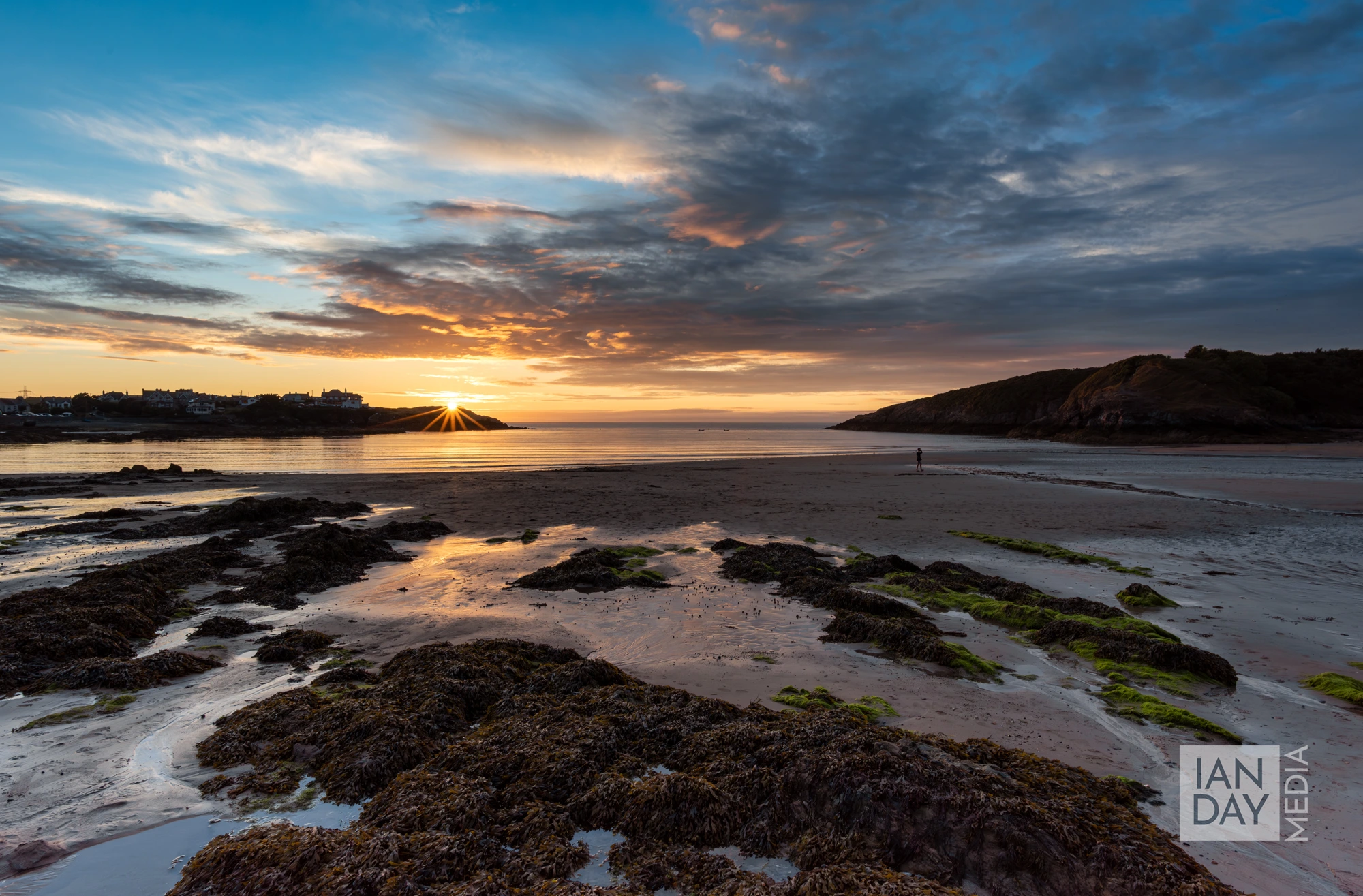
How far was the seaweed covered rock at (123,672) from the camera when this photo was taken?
22.6ft

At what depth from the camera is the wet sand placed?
16.0 feet

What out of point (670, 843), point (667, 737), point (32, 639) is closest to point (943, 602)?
point (667, 737)

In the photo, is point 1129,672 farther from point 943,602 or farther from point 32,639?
point 32,639

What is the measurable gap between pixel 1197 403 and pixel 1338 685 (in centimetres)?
8855

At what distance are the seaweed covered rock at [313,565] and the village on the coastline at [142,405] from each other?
12158 cm

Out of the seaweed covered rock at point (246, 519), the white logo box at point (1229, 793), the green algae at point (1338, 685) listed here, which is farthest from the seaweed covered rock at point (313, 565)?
the green algae at point (1338, 685)

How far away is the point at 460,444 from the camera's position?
242ft

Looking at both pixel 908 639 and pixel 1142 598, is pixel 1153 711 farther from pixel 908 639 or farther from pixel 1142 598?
pixel 1142 598

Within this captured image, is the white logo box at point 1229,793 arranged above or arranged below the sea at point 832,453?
below

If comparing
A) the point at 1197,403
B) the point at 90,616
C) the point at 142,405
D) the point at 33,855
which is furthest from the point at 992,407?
the point at 142,405

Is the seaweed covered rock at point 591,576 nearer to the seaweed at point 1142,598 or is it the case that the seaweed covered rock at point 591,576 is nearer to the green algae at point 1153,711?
the green algae at point 1153,711

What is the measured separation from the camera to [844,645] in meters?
8.69

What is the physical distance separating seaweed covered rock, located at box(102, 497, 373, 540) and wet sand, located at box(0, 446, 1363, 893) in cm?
155

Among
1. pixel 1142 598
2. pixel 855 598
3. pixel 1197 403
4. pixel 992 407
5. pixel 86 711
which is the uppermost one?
pixel 992 407
